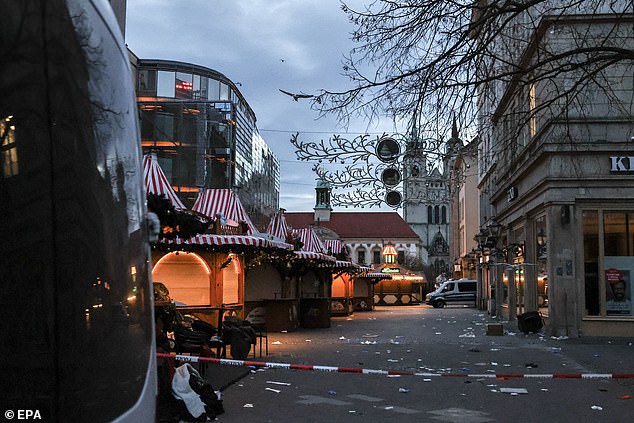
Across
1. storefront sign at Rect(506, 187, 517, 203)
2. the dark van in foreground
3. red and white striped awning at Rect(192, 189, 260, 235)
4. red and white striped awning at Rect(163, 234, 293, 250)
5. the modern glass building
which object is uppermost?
the modern glass building

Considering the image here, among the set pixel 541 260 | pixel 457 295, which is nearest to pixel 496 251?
pixel 541 260

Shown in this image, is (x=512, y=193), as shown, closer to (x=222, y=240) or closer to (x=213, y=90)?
(x=222, y=240)

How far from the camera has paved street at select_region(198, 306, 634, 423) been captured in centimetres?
930

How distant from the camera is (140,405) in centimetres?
275

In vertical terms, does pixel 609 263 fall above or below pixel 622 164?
below

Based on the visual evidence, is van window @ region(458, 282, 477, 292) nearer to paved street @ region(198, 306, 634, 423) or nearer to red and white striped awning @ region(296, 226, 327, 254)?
red and white striped awning @ region(296, 226, 327, 254)

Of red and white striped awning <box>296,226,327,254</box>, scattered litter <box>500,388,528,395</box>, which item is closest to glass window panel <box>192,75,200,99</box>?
red and white striped awning <box>296,226,327,254</box>

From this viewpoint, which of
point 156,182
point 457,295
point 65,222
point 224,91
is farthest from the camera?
point 457,295

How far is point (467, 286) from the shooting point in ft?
190

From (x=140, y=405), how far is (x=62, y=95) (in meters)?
1.24

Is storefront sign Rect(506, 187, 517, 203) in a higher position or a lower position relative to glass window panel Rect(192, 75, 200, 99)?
lower

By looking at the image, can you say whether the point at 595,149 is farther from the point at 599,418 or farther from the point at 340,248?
the point at 340,248

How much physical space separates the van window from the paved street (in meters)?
37.8

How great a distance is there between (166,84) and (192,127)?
218 inches
